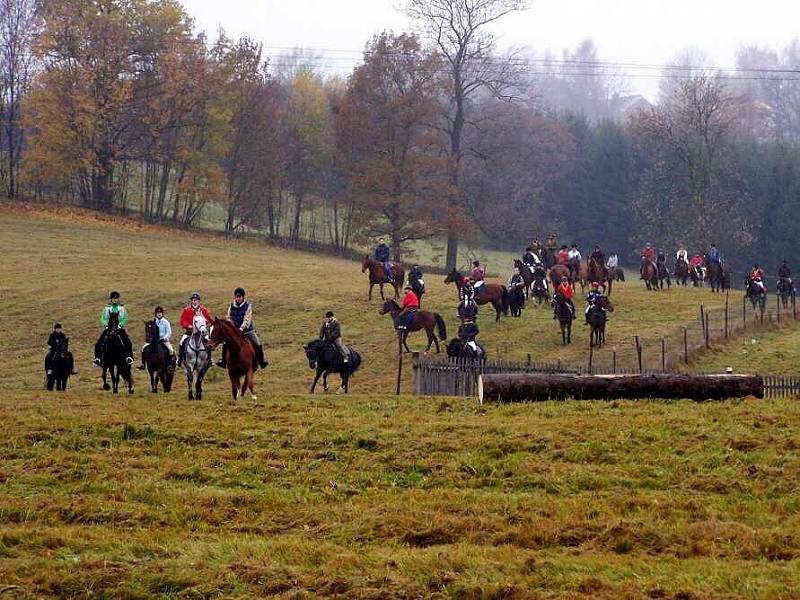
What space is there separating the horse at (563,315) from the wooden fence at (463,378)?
9.78m

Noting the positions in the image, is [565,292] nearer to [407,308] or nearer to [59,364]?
[407,308]

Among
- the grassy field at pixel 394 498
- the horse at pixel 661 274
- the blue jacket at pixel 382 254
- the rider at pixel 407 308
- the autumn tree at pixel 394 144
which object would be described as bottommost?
the grassy field at pixel 394 498

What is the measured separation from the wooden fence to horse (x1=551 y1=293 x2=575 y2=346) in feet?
32.1

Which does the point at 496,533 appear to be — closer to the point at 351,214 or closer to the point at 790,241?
the point at 351,214

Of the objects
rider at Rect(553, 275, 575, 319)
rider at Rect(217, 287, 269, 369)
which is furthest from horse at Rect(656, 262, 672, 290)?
rider at Rect(217, 287, 269, 369)

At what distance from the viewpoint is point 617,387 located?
59.0ft

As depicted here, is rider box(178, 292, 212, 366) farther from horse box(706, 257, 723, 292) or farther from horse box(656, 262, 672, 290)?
horse box(706, 257, 723, 292)

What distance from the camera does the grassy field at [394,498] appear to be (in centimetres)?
973

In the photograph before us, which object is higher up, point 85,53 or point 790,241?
point 85,53

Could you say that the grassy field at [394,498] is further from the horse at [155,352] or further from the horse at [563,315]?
the horse at [563,315]

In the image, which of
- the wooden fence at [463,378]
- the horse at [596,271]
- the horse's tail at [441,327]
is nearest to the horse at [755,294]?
the horse at [596,271]

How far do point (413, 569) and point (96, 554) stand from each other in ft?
9.06

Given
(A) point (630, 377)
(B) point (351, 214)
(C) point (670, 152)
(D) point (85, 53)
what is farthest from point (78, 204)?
(A) point (630, 377)

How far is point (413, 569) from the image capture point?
9898 millimetres
